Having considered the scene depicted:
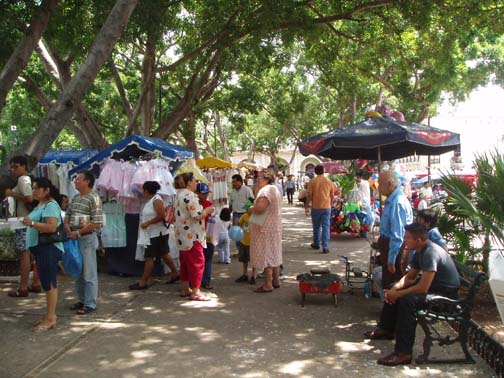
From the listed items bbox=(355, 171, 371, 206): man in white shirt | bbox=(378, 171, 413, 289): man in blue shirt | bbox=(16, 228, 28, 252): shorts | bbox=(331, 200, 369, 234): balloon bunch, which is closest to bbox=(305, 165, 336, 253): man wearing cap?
bbox=(331, 200, 369, 234): balloon bunch

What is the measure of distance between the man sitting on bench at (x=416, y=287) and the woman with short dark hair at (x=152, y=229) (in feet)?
11.9

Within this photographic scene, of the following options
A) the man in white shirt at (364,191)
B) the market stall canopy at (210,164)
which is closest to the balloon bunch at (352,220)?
the man in white shirt at (364,191)

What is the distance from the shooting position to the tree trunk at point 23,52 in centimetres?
490

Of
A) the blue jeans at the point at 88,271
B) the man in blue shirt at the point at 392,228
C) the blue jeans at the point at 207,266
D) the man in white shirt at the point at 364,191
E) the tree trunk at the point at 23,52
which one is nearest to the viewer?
the tree trunk at the point at 23,52

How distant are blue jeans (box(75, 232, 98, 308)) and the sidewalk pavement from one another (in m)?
0.22

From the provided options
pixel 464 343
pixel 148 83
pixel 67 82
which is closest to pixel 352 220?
pixel 148 83

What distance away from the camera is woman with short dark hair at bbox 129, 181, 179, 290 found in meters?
7.28

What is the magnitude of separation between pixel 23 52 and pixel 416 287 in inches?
174

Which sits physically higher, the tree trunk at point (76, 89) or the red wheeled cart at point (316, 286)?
the tree trunk at point (76, 89)

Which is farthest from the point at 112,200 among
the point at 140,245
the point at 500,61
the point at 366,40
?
the point at 500,61

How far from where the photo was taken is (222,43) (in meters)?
12.0

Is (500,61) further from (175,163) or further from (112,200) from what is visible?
(112,200)

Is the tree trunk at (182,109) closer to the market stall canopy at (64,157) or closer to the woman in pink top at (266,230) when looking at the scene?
the market stall canopy at (64,157)

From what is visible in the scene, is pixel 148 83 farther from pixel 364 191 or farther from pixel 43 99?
pixel 364 191
